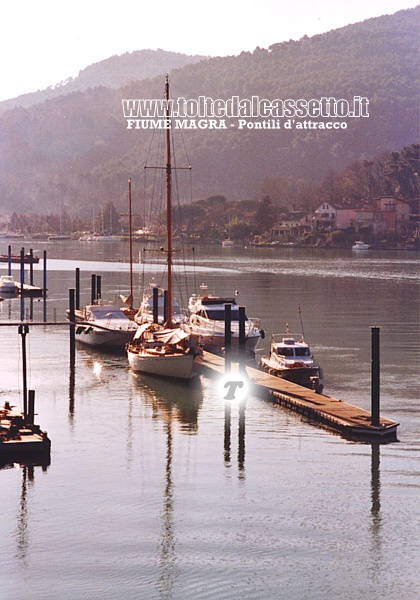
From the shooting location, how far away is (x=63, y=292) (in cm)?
11006

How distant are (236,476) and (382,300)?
71019 millimetres

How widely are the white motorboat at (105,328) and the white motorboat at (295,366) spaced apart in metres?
14.8

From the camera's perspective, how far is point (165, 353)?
1989 inches

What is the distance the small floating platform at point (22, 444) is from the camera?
34031 millimetres

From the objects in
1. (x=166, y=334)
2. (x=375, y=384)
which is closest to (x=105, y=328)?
(x=166, y=334)

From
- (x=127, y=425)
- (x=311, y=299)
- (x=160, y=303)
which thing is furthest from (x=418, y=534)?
(x=311, y=299)

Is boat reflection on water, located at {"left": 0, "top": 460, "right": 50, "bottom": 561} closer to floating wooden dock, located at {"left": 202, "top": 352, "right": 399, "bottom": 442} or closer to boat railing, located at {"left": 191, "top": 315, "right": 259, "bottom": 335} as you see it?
floating wooden dock, located at {"left": 202, "top": 352, "right": 399, "bottom": 442}

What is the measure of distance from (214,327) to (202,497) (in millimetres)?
26721

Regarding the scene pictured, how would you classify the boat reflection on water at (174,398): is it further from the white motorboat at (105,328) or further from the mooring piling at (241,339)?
the white motorboat at (105,328)

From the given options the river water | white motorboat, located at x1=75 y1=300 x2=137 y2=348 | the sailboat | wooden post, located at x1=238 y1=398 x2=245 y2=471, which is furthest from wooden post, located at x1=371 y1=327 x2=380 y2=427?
white motorboat, located at x1=75 y1=300 x2=137 y2=348

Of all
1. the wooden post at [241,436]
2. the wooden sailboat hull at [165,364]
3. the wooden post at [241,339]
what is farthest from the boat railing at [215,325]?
the wooden post at [241,436]

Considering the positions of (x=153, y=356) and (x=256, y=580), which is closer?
(x=256, y=580)

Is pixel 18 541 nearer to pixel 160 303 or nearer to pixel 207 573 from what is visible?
pixel 207 573

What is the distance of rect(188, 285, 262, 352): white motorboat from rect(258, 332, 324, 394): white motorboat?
21.2 ft
